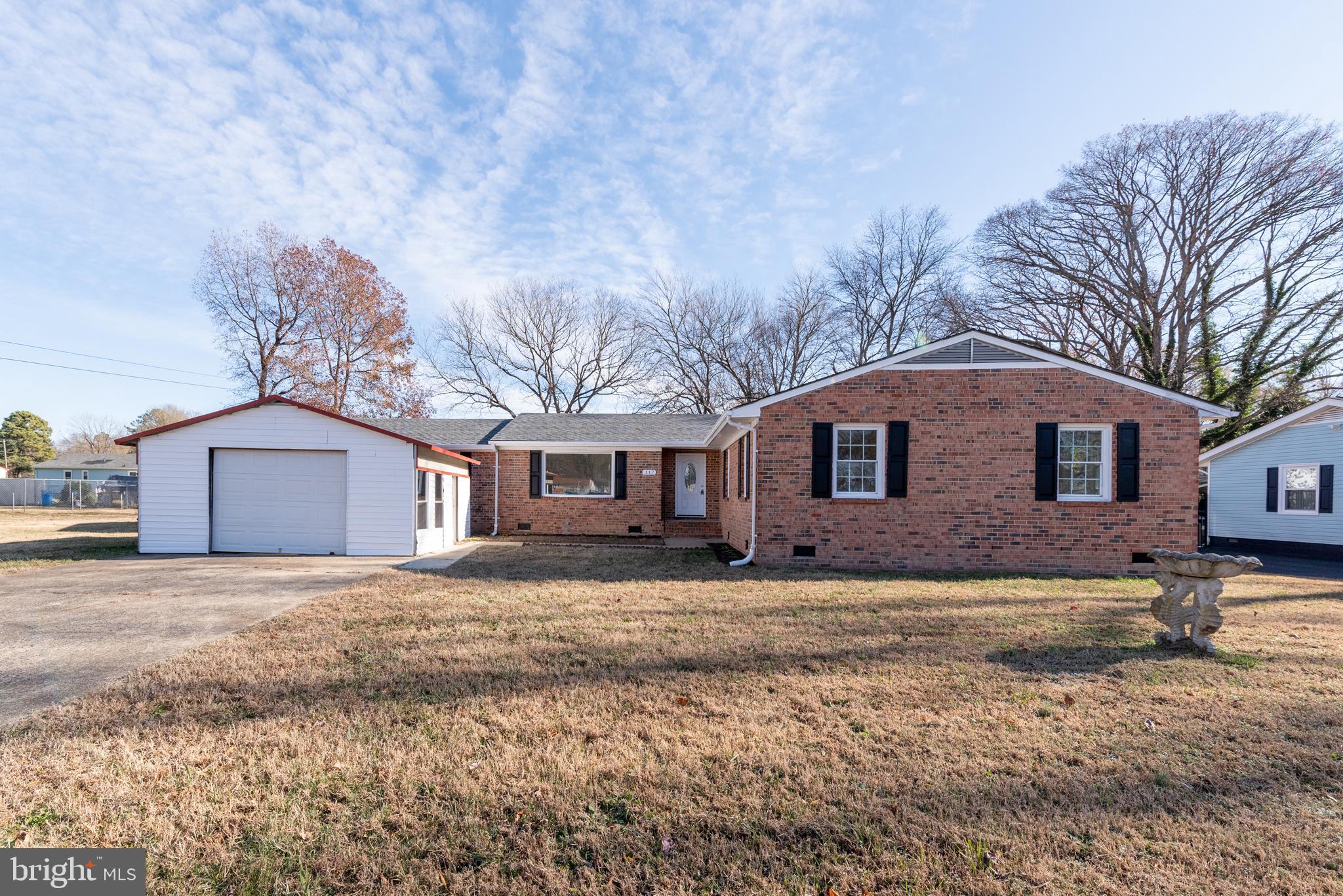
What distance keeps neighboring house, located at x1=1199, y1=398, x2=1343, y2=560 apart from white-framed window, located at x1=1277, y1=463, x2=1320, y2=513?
0.05 ft

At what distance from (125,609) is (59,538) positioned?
1203 centimetres

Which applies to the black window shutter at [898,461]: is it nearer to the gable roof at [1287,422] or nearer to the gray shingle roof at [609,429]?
the gray shingle roof at [609,429]

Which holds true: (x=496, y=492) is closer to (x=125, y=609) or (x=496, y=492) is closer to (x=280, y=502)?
(x=280, y=502)

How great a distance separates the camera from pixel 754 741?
3416 millimetres

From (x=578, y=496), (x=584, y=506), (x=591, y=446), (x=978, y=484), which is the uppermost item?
(x=591, y=446)

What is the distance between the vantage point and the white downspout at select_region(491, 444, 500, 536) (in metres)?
16.7

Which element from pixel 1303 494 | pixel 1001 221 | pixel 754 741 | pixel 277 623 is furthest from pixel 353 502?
pixel 1001 221

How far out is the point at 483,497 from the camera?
16.9 m

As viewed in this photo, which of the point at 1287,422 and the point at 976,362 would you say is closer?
the point at 976,362

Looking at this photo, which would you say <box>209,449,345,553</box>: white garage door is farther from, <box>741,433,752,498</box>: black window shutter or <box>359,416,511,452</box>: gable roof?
<box>741,433,752,498</box>: black window shutter

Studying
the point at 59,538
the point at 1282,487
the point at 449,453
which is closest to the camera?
the point at 449,453

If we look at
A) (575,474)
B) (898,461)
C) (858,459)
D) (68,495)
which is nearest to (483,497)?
(575,474)

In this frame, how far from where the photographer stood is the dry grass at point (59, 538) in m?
10.9

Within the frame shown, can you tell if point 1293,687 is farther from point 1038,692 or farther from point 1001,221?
point 1001,221
